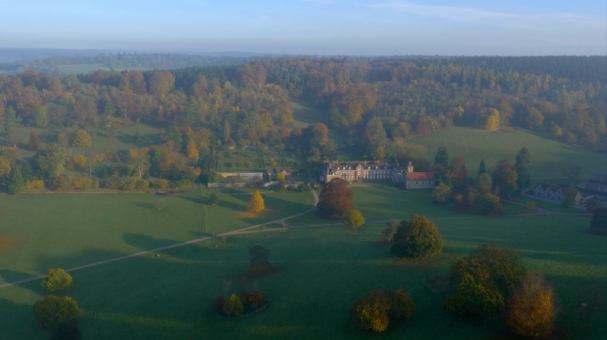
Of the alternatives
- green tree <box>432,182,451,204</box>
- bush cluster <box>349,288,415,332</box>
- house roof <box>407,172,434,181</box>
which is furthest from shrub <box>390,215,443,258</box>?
house roof <box>407,172,434,181</box>

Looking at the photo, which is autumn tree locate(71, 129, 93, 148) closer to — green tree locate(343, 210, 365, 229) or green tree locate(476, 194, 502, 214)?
green tree locate(343, 210, 365, 229)

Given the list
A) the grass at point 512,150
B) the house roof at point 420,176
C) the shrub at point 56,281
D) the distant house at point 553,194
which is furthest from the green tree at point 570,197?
the shrub at point 56,281

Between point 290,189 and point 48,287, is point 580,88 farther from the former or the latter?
point 48,287

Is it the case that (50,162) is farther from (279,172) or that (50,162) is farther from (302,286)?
(302,286)

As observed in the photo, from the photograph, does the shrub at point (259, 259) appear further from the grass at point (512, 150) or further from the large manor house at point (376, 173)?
the grass at point (512, 150)

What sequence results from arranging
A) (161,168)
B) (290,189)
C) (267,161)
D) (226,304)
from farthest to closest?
(267,161)
(161,168)
(290,189)
(226,304)

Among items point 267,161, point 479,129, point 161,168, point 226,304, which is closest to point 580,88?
point 479,129

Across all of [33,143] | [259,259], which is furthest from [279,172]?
[33,143]
